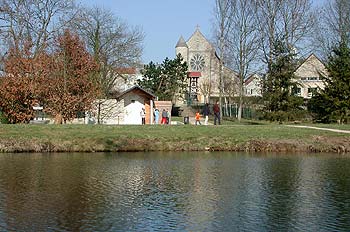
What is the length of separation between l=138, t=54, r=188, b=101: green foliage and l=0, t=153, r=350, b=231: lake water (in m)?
43.5

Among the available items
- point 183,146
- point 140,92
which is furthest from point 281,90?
point 183,146

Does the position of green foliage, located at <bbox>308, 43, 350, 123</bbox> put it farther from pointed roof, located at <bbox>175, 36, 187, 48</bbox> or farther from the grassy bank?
pointed roof, located at <bbox>175, 36, 187, 48</bbox>

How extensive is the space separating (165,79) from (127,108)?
81.6 ft

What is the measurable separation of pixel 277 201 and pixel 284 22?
37.2 metres

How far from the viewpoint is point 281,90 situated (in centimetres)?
4250

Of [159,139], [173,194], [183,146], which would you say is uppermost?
[159,139]

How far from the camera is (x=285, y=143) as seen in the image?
28.7 metres

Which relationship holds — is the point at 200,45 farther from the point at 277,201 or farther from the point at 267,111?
the point at 277,201

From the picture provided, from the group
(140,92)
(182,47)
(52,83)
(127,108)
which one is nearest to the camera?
(52,83)

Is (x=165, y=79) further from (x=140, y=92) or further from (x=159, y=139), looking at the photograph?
(x=159, y=139)

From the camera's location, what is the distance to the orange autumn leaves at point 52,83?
37.2 m

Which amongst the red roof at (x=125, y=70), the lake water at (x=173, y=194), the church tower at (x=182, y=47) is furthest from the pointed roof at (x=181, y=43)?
the lake water at (x=173, y=194)

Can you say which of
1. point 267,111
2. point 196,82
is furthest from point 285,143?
point 196,82

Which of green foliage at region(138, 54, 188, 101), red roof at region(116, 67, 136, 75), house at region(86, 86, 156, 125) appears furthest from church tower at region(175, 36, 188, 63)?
house at region(86, 86, 156, 125)
